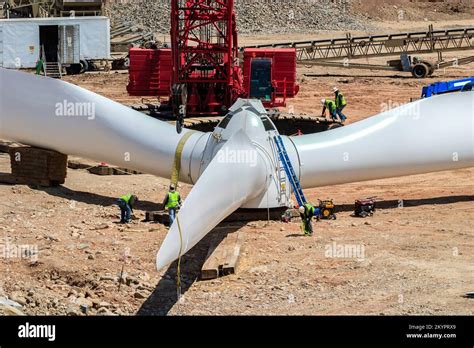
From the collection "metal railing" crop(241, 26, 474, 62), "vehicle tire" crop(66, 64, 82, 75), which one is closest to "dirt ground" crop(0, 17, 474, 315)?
"vehicle tire" crop(66, 64, 82, 75)

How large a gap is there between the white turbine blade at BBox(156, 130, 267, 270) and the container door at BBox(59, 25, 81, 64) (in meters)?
29.3

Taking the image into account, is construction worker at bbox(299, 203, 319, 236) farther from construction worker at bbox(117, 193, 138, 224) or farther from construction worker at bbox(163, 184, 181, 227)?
construction worker at bbox(117, 193, 138, 224)

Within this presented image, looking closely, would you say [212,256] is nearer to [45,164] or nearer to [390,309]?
[390,309]

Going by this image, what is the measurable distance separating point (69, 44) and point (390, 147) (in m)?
28.8

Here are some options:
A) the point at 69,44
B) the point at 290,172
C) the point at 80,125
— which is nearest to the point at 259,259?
the point at 290,172

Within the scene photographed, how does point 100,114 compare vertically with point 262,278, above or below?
above

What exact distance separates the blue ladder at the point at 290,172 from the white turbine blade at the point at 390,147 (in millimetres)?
390

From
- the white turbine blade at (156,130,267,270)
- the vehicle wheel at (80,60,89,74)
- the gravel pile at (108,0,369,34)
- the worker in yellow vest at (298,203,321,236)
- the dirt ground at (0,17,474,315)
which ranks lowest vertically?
the dirt ground at (0,17,474,315)

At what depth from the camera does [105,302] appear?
54.5 feet

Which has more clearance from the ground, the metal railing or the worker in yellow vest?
the metal railing

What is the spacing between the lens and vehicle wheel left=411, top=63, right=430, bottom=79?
152 ft

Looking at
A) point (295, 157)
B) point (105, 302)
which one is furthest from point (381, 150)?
point (105, 302)

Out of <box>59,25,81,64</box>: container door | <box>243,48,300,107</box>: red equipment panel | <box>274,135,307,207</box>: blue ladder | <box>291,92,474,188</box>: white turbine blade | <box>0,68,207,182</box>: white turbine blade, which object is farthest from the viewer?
<box>59,25,81,64</box>: container door

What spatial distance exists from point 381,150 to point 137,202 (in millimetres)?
5667
